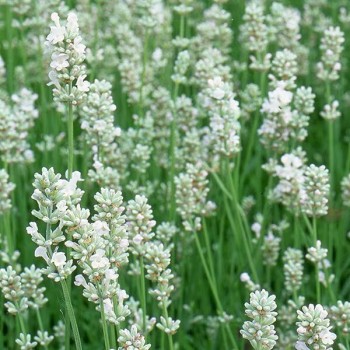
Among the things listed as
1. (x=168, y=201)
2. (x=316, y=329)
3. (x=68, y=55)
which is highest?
(x=68, y=55)

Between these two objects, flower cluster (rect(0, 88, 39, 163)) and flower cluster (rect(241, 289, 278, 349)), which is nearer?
flower cluster (rect(241, 289, 278, 349))

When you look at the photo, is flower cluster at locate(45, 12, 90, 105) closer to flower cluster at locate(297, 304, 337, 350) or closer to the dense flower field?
the dense flower field

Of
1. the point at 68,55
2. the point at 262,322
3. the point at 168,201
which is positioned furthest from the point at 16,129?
the point at 262,322

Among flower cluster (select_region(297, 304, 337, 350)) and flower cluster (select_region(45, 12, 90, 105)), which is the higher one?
flower cluster (select_region(45, 12, 90, 105))

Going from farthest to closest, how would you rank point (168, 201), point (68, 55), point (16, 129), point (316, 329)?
point (168, 201) → point (16, 129) → point (68, 55) → point (316, 329)

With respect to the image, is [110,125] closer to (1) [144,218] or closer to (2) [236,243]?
(1) [144,218]

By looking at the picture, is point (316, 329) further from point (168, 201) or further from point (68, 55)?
point (168, 201)

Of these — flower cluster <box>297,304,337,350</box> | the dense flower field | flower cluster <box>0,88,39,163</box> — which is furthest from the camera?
flower cluster <box>0,88,39,163</box>

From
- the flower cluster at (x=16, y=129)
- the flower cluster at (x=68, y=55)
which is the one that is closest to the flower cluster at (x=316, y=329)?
the flower cluster at (x=68, y=55)

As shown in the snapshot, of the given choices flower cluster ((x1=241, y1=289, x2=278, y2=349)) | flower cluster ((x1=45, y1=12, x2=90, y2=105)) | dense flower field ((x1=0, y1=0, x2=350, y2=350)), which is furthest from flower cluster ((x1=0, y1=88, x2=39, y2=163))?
flower cluster ((x1=241, y1=289, x2=278, y2=349))
